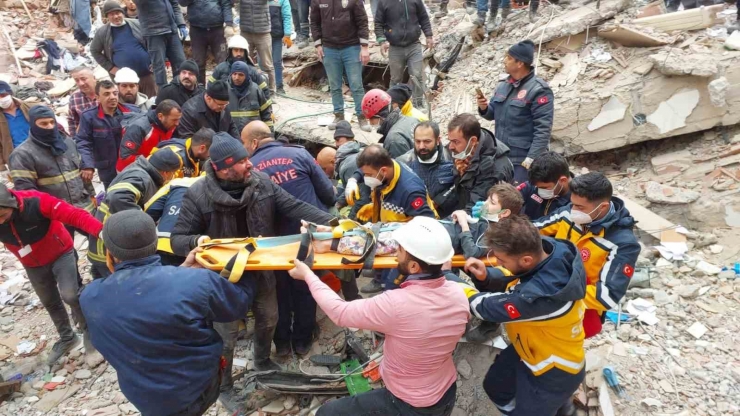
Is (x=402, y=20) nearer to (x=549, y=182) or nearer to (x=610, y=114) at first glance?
(x=610, y=114)

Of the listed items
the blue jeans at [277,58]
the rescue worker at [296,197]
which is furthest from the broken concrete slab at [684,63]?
the blue jeans at [277,58]

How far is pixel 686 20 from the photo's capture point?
6598mm

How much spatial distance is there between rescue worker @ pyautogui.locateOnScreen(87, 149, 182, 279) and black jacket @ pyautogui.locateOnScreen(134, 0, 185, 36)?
12.2 feet

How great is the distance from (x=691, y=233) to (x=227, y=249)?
4.69 metres

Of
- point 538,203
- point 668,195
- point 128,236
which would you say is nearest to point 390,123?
point 538,203

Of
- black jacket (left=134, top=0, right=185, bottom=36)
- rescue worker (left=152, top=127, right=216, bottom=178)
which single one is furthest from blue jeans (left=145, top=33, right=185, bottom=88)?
rescue worker (left=152, top=127, right=216, bottom=178)

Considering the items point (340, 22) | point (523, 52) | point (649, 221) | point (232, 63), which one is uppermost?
point (340, 22)

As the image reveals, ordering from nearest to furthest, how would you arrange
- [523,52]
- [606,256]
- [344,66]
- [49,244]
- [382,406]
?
[382,406]
[606,256]
[49,244]
[523,52]
[344,66]

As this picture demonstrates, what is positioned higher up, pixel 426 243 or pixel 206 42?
pixel 206 42

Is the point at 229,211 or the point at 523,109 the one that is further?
the point at 523,109

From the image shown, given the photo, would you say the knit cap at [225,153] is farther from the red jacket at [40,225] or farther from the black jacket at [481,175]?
the black jacket at [481,175]

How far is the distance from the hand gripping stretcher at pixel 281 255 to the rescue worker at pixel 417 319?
411mm

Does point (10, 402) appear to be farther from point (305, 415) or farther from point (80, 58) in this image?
point (80, 58)

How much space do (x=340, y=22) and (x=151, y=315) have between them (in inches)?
215
